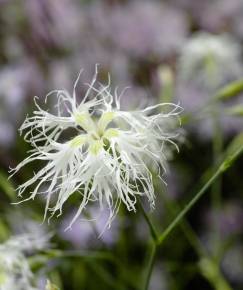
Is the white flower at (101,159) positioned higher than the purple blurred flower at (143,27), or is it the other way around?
the white flower at (101,159)

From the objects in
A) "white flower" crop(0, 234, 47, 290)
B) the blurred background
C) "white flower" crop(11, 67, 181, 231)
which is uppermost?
"white flower" crop(11, 67, 181, 231)

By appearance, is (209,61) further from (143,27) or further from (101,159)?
(101,159)


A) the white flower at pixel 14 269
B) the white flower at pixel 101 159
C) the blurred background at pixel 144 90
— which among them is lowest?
the blurred background at pixel 144 90

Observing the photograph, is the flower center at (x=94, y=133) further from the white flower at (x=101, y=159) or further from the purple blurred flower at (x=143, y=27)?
the purple blurred flower at (x=143, y=27)

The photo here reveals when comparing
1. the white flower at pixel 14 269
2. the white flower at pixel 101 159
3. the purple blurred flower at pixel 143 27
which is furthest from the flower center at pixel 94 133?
the purple blurred flower at pixel 143 27

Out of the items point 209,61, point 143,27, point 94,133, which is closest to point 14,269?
point 94,133

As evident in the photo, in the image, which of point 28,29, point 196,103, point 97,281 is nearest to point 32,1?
point 28,29

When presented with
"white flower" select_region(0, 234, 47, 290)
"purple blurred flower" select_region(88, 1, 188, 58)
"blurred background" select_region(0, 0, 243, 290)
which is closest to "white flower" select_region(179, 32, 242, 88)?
"blurred background" select_region(0, 0, 243, 290)

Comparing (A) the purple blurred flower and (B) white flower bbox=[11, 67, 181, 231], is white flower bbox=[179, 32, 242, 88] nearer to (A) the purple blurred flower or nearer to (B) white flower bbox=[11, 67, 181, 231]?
(A) the purple blurred flower
